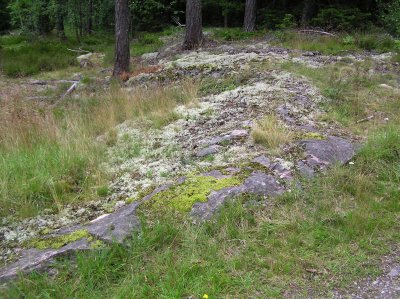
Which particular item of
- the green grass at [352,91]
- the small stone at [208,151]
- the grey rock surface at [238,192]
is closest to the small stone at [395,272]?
the grey rock surface at [238,192]

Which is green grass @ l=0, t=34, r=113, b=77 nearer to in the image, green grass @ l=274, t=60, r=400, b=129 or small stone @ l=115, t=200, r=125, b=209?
green grass @ l=274, t=60, r=400, b=129

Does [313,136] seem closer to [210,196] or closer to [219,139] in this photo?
[219,139]

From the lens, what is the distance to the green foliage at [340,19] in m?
15.1

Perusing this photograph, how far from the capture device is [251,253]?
3.41m

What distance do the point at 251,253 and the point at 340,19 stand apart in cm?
1454

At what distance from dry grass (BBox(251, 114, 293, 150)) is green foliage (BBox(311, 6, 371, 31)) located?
11.1 m

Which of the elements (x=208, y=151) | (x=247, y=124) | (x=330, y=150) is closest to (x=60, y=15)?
(x=247, y=124)

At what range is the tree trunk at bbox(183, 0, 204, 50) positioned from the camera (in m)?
13.4

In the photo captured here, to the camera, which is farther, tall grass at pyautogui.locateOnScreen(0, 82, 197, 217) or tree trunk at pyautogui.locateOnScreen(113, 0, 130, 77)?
tree trunk at pyautogui.locateOnScreen(113, 0, 130, 77)

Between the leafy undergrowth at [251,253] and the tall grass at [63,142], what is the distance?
1233mm

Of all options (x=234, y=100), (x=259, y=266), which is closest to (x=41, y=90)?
(x=234, y=100)

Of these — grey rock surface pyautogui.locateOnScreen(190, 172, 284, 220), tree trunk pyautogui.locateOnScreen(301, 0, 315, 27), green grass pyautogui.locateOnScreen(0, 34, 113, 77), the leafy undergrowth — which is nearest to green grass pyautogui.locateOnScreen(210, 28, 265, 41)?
tree trunk pyautogui.locateOnScreen(301, 0, 315, 27)

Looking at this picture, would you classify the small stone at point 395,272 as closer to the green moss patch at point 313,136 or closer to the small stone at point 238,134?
the green moss patch at point 313,136

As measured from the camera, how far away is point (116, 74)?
12102mm
